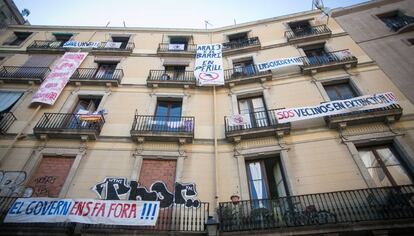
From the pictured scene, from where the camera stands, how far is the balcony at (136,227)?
783 cm

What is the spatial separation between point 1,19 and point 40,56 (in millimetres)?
6982

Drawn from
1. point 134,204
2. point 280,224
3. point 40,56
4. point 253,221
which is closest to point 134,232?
point 134,204

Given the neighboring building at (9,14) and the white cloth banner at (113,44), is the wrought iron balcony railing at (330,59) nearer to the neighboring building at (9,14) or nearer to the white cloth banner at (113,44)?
the white cloth banner at (113,44)

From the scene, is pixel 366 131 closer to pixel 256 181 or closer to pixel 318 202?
pixel 318 202

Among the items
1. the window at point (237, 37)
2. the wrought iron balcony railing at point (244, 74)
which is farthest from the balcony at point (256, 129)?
the window at point (237, 37)

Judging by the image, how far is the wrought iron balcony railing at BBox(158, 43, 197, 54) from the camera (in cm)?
1622

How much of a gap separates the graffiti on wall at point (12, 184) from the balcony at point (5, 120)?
8.25 feet

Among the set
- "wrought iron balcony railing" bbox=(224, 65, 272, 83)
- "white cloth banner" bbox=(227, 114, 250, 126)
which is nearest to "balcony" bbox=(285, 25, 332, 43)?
"wrought iron balcony railing" bbox=(224, 65, 272, 83)

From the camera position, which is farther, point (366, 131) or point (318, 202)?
point (366, 131)

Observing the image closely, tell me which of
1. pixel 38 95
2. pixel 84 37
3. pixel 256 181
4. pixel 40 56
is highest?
pixel 84 37

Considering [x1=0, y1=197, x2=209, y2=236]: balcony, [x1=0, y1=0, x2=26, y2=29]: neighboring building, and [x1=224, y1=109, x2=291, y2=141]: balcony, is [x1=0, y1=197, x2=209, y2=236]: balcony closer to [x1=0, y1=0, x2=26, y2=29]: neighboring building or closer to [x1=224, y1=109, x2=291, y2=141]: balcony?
[x1=224, y1=109, x2=291, y2=141]: balcony

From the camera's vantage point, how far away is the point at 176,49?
1673cm

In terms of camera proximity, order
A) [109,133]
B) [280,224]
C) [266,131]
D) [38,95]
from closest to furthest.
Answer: [280,224], [266,131], [109,133], [38,95]

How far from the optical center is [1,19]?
19234 mm
